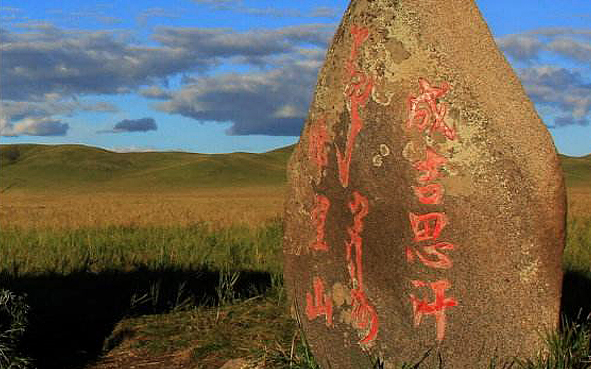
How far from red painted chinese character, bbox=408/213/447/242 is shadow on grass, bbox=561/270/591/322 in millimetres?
2773

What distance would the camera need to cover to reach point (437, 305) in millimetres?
4332

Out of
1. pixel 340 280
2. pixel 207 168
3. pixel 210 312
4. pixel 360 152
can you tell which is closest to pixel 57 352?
pixel 210 312

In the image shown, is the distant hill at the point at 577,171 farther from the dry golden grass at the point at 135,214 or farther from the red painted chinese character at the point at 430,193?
the red painted chinese character at the point at 430,193

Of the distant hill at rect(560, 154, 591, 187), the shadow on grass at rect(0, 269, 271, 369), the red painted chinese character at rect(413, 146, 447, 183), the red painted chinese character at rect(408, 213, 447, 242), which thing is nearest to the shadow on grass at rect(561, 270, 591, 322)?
the red painted chinese character at rect(408, 213, 447, 242)

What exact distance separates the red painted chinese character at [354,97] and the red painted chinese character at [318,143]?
154 mm

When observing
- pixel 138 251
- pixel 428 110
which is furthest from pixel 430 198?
pixel 138 251

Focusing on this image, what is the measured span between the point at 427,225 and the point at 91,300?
486 cm

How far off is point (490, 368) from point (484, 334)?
0.20 m

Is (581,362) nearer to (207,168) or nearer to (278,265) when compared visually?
(278,265)

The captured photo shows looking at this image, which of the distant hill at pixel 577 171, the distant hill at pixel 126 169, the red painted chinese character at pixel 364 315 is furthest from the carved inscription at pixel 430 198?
the distant hill at pixel 577 171

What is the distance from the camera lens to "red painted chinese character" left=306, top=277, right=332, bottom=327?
489 cm

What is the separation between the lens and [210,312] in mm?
7168

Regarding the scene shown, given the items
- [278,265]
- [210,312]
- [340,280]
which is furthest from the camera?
[278,265]

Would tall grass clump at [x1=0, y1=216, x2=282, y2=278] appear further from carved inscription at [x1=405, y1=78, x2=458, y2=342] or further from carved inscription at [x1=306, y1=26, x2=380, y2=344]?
carved inscription at [x1=405, y1=78, x2=458, y2=342]
